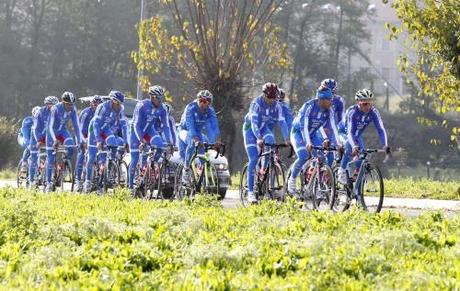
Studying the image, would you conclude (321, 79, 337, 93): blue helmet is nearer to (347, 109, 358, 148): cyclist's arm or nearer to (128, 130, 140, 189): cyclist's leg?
(347, 109, 358, 148): cyclist's arm

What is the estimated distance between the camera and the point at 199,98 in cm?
1797

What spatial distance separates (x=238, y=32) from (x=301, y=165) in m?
13.5

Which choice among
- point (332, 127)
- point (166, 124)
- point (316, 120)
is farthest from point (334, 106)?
point (166, 124)

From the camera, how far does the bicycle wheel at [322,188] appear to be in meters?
15.1

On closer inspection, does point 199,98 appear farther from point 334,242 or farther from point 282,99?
point 334,242

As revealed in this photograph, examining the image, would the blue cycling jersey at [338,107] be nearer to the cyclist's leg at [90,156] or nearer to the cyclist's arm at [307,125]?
the cyclist's arm at [307,125]

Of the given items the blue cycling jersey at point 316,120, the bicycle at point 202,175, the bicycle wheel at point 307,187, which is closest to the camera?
the bicycle wheel at point 307,187

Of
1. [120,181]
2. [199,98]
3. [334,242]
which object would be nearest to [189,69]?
[120,181]

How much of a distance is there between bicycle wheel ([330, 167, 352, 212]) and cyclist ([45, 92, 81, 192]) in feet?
27.3

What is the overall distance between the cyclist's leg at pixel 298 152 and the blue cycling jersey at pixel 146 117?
365cm

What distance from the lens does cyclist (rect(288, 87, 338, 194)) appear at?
15797 mm

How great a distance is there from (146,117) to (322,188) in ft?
16.6

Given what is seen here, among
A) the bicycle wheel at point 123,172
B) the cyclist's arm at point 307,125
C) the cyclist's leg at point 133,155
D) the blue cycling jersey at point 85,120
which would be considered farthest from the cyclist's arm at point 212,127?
the blue cycling jersey at point 85,120

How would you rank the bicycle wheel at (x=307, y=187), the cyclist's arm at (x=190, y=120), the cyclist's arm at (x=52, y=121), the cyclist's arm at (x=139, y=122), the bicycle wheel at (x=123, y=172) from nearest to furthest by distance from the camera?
the bicycle wheel at (x=307, y=187)
the cyclist's arm at (x=190, y=120)
the cyclist's arm at (x=139, y=122)
the bicycle wheel at (x=123, y=172)
the cyclist's arm at (x=52, y=121)
